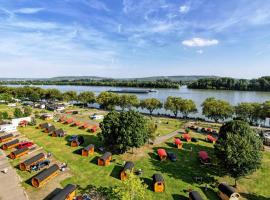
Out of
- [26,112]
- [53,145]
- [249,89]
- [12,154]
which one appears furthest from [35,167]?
[249,89]

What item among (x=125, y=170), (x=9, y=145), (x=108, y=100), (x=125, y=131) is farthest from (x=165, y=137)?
(x=108, y=100)

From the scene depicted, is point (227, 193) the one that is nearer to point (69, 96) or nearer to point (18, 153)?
point (18, 153)

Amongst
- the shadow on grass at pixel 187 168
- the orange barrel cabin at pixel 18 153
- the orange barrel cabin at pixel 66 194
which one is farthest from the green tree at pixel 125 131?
the orange barrel cabin at pixel 18 153

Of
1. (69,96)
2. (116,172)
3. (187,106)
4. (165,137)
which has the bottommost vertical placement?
(116,172)

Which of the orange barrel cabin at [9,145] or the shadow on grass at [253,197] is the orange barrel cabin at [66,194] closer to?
the shadow on grass at [253,197]

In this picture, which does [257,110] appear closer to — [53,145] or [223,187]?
[223,187]

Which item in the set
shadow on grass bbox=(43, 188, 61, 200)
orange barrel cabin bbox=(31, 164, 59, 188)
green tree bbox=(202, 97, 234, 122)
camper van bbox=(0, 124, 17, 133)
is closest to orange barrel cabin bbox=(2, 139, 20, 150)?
camper van bbox=(0, 124, 17, 133)
